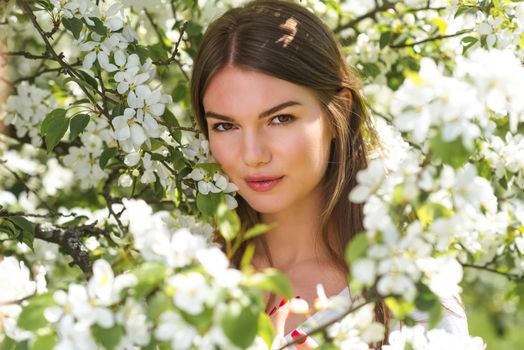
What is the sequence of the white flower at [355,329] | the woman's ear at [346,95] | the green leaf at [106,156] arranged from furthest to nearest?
the woman's ear at [346,95]
the green leaf at [106,156]
the white flower at [355,329]

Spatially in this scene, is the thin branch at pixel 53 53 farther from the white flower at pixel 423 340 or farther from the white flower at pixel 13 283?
the white flower at pixel 423 340

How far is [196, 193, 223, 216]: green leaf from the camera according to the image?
6.35ft

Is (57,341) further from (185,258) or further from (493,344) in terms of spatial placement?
(493,344)

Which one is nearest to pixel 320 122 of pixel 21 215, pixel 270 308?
pixel 270 308

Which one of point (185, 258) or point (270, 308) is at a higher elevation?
point (185, 258)

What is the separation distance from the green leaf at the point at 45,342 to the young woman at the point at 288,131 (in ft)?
2.28

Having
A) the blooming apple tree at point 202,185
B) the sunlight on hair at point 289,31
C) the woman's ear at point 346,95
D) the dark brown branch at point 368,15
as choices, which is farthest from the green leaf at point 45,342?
the dark brown branch at point 368,15

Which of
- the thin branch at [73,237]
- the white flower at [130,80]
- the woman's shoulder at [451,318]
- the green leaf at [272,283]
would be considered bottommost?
the thin branch at [73,237]

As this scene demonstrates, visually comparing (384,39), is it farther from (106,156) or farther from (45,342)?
(45,342)

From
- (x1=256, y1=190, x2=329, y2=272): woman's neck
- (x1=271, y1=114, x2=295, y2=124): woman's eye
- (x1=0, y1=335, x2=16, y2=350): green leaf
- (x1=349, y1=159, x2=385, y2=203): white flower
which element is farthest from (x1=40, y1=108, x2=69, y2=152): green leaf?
(x1=349, y1=159, x2=385, y2=203): white flower

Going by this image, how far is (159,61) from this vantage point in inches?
88.8

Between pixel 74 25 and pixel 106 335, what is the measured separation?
1.03m

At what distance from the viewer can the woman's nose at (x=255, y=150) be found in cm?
190

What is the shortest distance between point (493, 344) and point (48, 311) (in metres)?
4.99
